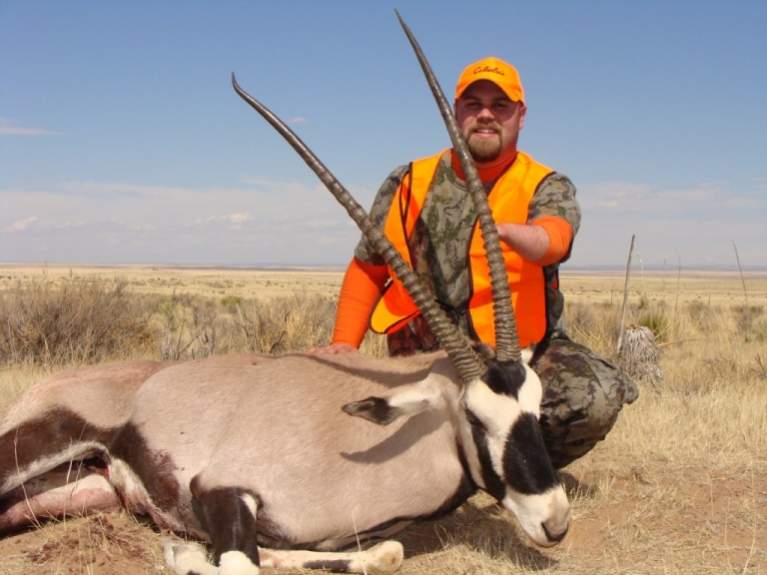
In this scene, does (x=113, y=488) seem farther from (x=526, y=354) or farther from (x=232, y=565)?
(x=526, y=354)

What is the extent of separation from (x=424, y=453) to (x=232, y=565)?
3.52 ft

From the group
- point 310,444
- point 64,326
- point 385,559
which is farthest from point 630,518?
point 64,326

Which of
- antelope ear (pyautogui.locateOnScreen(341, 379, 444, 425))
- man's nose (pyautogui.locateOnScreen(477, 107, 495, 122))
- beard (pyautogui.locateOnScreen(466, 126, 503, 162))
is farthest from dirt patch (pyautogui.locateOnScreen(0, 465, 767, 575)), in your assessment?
man's nose (pyautogui.locateOnScreen(477, 107, 495, 122))

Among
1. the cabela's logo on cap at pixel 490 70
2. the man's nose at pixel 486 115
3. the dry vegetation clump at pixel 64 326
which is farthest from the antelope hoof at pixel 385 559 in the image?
the dry vegetation clump at pixel 64 326

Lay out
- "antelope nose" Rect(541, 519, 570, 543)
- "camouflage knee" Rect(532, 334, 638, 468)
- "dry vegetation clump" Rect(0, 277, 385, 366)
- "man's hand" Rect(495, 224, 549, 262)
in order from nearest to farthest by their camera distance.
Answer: "antelope nose" Rect(541, 519, 570, 543) → "man's hand" Rect(495, 224, 549, 262) → "camouflage knee" Rect(532, 334, 638, 468) → "dry vegetation clump" Rect(0, 277, 385, 366)

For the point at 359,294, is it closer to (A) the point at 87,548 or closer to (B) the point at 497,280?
(B) the point at 497,280

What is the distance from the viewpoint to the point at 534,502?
12.1 ft

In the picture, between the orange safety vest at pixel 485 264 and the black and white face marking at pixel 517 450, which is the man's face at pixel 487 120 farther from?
the black and white face marking at pixel 517 450

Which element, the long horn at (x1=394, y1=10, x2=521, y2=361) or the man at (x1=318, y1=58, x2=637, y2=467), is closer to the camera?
the long horn at (x1=394, y1=10, x2=521, y2=361)

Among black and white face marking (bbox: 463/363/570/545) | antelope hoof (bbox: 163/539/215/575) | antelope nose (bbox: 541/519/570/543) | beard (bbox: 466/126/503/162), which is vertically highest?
beard (bbox: 466/126/503/162)

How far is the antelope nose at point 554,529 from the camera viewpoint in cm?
368

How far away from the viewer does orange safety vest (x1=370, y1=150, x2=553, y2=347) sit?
5.26 meters

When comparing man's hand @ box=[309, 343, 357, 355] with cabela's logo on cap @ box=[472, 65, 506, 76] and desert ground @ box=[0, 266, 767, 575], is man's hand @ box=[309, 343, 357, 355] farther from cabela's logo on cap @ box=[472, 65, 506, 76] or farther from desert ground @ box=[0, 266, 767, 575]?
cabela's logo on cap @ box=[472, 65, 506, 76]

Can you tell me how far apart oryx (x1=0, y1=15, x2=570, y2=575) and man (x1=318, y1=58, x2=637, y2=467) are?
0.85 metres
